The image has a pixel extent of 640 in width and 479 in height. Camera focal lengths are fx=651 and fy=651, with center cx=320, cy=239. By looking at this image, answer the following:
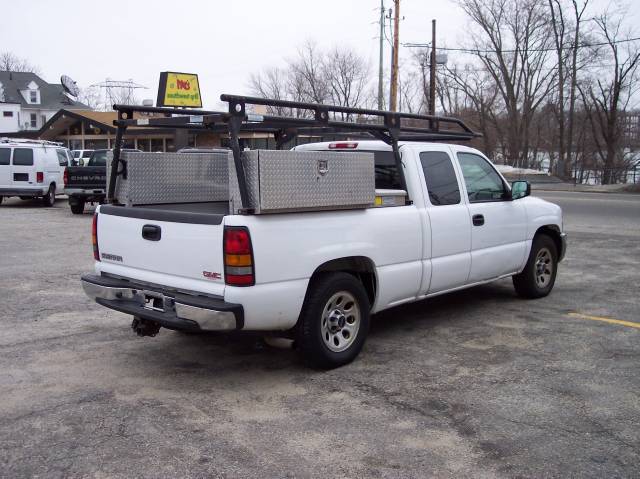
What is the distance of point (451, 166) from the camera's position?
643cm

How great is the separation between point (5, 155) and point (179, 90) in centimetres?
1288

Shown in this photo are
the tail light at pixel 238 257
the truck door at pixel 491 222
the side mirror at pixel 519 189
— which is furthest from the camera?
the side mirror at pixel 519 189

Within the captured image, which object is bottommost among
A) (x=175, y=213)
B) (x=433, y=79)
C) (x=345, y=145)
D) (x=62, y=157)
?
(x=175, y=213)

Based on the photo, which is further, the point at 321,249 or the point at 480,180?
the point at 480,180

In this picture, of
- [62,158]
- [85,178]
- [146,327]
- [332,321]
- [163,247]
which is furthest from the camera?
[62,158]

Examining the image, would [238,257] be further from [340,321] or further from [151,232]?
[340,321]

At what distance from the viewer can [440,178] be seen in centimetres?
626

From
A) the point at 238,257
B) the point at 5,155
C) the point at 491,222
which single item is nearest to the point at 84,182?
the point at 5,155

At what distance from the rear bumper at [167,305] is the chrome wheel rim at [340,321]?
873 mm

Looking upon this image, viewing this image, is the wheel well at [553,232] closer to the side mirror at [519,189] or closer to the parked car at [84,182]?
the side mirror at [519,189]

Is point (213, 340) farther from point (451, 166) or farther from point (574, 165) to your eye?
point (574, 165)

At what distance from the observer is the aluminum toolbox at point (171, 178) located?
18.7 feet

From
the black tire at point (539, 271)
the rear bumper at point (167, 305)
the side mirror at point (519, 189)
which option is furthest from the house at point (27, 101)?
the rear bumper at point (167, 305)

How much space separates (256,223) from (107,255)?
5.38ft
